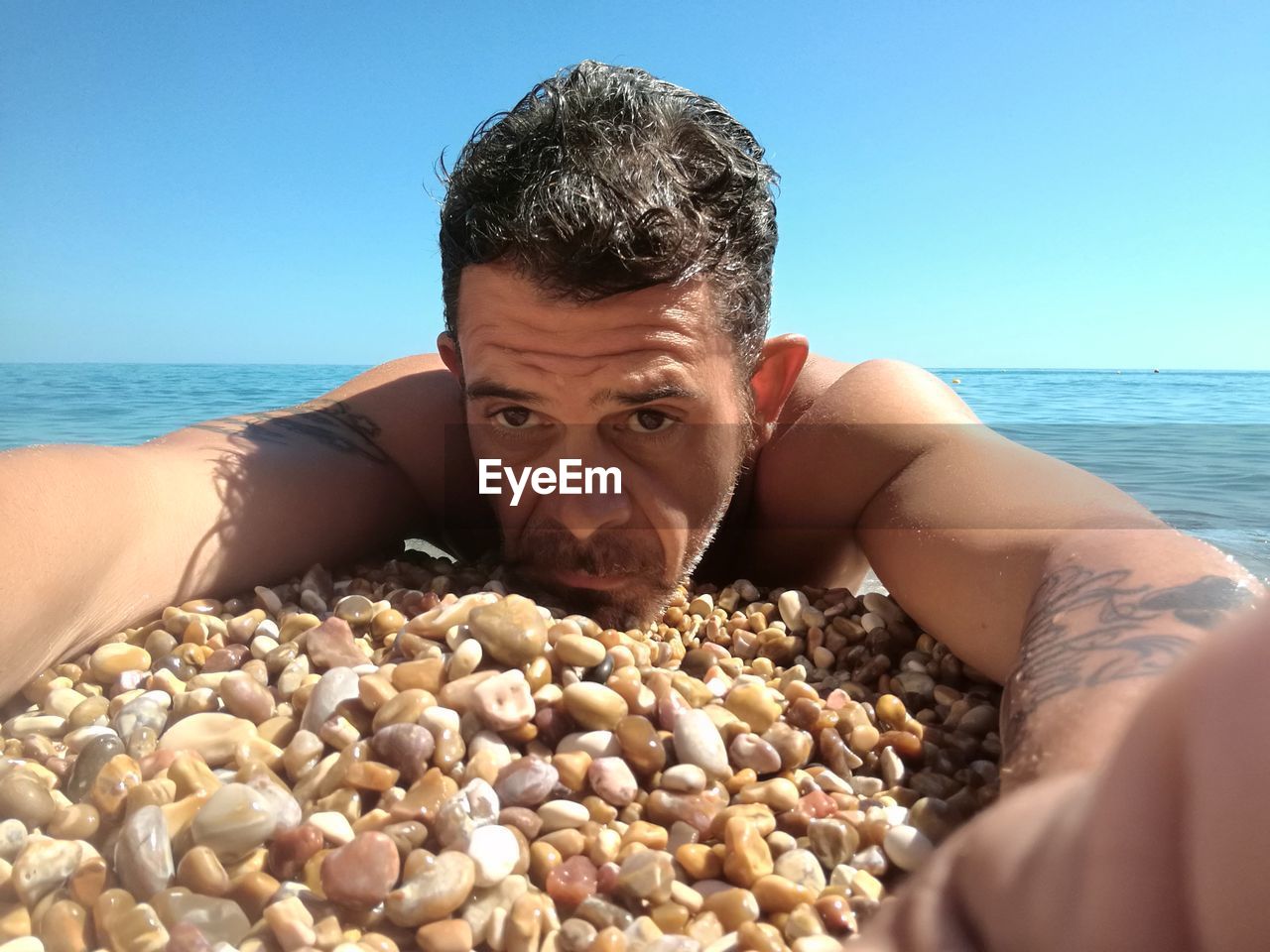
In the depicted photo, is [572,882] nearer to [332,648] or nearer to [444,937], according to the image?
[444,937]

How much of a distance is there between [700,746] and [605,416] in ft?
3.33

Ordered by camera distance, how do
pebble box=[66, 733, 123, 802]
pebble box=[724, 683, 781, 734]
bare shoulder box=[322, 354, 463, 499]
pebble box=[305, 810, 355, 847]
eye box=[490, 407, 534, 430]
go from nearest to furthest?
pebble box=[305, 810, 355, 847] → pebble box=[66, 733, 123, 802] → pebble box=[724, 683, 781, 734] → eye box=[490, 407, 534, 430] → bare shoulder box=[322, 354, 463, 499]

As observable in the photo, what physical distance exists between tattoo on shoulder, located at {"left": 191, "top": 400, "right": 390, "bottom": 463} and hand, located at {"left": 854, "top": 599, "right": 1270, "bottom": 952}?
2225mm

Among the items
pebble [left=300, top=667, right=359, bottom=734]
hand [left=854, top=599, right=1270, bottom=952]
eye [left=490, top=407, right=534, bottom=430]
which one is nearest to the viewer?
hand [left=854, top=599, right=1270, bottom=952]

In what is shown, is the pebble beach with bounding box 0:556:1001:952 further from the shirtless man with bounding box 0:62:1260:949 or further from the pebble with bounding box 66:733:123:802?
the shirtless man with bounding box 0:62:1260:949

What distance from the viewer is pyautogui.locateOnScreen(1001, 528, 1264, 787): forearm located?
3.57ft

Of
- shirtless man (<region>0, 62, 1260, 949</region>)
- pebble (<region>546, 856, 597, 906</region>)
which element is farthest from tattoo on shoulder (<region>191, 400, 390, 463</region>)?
pebble (<region>546, 856, 597, 906</region>)

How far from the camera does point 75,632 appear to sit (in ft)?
5.24

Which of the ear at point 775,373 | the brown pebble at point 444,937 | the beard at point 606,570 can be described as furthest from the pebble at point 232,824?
the ear at point 775,373

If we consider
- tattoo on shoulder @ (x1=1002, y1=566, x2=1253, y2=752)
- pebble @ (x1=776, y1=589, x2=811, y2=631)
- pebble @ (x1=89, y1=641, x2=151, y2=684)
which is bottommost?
pebble @ (x1=776, y1=589, x2=811, y2=631)

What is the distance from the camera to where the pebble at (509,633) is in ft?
4.39

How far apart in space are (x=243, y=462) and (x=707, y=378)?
1.22 meters

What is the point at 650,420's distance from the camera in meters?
2.13

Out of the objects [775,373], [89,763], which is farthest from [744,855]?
[775,373]
